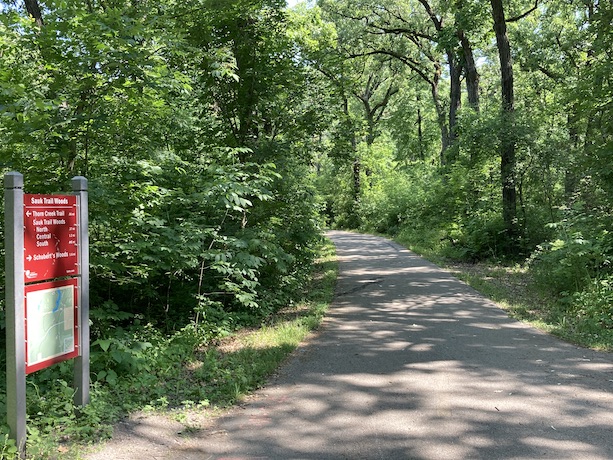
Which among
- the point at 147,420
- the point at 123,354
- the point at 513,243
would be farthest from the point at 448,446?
the point at 513,243

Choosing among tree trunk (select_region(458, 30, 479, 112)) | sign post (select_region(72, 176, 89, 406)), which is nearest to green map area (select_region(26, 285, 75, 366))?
sign post (select_region(72, 176, 89, 406))

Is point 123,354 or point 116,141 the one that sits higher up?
point 116,141

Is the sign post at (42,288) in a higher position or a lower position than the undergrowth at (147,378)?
higher

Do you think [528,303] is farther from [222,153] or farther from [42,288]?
[42,288]

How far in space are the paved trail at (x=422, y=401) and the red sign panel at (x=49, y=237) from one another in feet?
5.10

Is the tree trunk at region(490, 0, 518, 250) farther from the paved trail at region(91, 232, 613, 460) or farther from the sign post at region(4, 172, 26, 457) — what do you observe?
the sign post at region(4, 172, 26, 457)

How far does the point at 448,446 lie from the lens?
13.0 ft

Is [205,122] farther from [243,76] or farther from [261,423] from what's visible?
[261,423]

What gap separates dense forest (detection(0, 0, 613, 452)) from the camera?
608cm

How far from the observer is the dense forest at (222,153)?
239 inches

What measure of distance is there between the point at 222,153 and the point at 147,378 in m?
4.39

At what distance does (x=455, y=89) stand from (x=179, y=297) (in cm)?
1990

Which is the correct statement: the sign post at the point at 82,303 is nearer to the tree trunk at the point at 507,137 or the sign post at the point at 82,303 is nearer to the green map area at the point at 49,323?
the green map area at the point at 49,323

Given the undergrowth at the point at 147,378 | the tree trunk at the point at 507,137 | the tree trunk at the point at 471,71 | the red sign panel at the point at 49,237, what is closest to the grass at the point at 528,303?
the tree trunk at the point at 507,137
